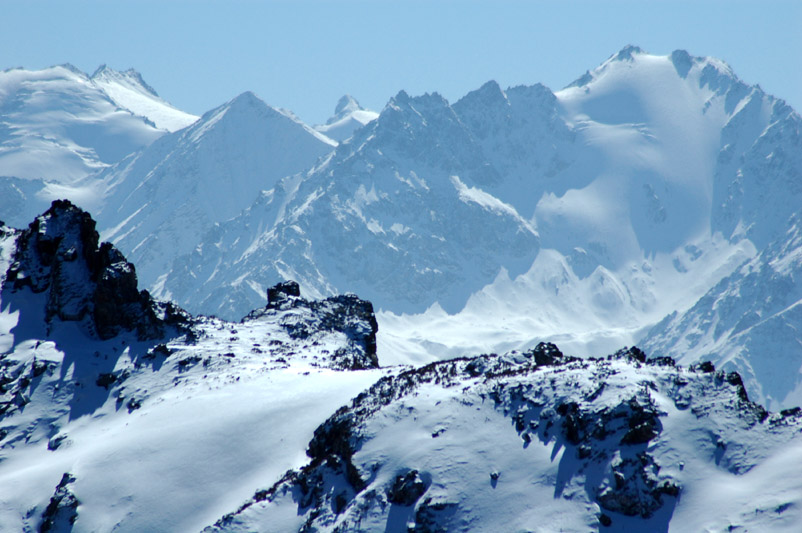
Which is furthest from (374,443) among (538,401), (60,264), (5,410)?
(60,264)

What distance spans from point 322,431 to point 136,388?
65.7ft

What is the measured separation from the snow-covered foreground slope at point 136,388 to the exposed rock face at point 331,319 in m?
0.16

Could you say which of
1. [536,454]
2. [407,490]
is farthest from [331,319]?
[536,454]

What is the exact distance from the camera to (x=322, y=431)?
218ft

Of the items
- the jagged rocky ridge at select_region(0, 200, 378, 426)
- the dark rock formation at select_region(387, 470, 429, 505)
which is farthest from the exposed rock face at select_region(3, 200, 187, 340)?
the dark rock formation at select_region(387, 470, 429, 505)

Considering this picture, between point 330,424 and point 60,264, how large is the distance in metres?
33.6

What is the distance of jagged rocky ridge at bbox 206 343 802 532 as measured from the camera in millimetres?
54656

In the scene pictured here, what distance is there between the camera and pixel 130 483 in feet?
221

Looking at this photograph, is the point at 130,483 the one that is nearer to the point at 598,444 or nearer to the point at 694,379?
the point at 598,444

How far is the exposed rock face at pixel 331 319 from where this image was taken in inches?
3698

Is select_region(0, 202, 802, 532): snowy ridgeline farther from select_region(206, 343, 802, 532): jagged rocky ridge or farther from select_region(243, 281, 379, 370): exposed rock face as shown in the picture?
select_region(243, 281, 379, 370): exposed rock face

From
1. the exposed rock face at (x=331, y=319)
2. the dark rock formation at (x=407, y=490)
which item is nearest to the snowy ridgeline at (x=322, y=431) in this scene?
the dark rock formation at (x=407, y=490)

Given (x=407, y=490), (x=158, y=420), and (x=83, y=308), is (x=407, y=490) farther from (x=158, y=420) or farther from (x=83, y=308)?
(x=83, y=308)

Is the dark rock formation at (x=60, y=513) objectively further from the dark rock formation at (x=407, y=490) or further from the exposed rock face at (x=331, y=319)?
the exposed rock face at (x=331, y=319)
